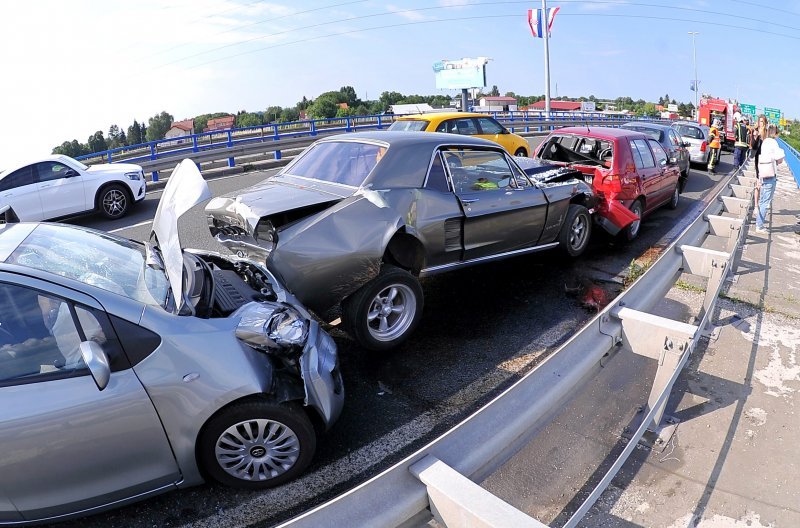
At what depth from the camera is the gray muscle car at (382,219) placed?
430 cm

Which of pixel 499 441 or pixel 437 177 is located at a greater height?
pixel 437 177

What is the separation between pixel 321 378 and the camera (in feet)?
10.4

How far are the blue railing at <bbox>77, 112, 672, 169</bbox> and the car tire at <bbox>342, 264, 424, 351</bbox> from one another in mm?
14034

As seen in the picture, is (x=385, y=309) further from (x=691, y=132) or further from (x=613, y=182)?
Result: (x=691, y=132)

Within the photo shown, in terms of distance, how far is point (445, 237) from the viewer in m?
5.18

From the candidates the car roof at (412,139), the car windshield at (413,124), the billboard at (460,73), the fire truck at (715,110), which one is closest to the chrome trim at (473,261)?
the car roof at (412,139)

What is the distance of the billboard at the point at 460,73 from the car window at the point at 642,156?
4209cm

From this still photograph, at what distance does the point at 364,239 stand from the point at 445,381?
1.31 meters

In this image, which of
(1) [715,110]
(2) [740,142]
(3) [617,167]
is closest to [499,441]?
(3) [617,167]

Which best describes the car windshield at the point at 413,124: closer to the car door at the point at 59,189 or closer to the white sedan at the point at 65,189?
the white sedan at the point at 65,189

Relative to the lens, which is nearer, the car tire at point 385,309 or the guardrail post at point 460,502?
the guardrail post at point 460,502

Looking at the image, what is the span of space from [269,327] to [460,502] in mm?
1724

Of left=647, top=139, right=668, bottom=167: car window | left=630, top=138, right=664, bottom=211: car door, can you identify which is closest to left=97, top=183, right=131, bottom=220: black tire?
left=630, top=138, right=664, bottom=211: car door

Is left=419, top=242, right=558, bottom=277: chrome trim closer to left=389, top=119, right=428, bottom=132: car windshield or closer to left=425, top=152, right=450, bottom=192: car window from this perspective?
left=425, top=152, right=450, bottom=192: car window
